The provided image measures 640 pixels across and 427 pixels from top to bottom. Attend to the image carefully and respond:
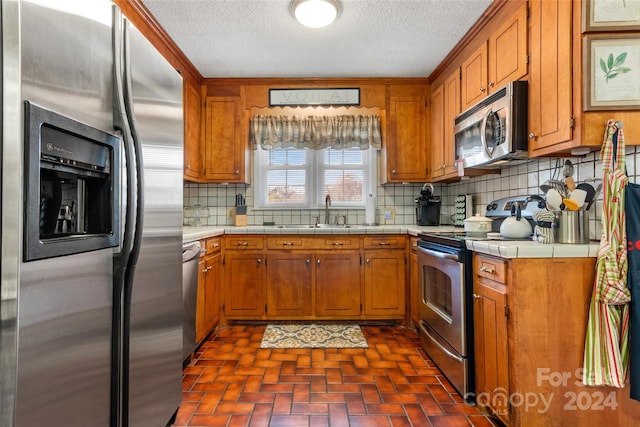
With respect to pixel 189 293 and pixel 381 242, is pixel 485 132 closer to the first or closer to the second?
pixel 381 242

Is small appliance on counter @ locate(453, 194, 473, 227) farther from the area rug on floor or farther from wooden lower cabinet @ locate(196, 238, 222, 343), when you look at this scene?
wooden lower cabinet @ locate(196, 238, 222, 343)

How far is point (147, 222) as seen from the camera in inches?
50.2

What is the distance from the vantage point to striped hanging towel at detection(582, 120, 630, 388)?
4.76 feet

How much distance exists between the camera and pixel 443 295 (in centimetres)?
226

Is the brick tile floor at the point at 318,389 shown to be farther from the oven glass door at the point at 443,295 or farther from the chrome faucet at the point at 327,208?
the chrome faucet at the point at 327,208

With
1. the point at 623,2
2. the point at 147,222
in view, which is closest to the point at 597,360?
the point at 623,2

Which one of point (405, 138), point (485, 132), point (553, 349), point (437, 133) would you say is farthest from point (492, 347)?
point (405, 138)

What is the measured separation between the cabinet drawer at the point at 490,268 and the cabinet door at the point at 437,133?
1506 mm

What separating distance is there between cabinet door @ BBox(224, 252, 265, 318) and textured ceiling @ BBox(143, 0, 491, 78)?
1769 millimetres

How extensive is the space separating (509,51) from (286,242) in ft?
7.26

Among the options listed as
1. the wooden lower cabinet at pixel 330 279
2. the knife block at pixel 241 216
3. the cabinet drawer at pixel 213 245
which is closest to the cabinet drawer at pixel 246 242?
the wooden lower cabinet at pixel 330 279

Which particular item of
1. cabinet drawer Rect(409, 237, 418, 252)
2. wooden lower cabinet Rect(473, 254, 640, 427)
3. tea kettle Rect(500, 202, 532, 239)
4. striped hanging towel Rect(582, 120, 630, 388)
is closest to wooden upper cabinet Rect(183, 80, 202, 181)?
cabinet drawer Rect(409, 237, 418, 252)

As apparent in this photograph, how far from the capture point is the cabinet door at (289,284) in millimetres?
3186

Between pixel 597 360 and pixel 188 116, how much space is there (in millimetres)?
3276
